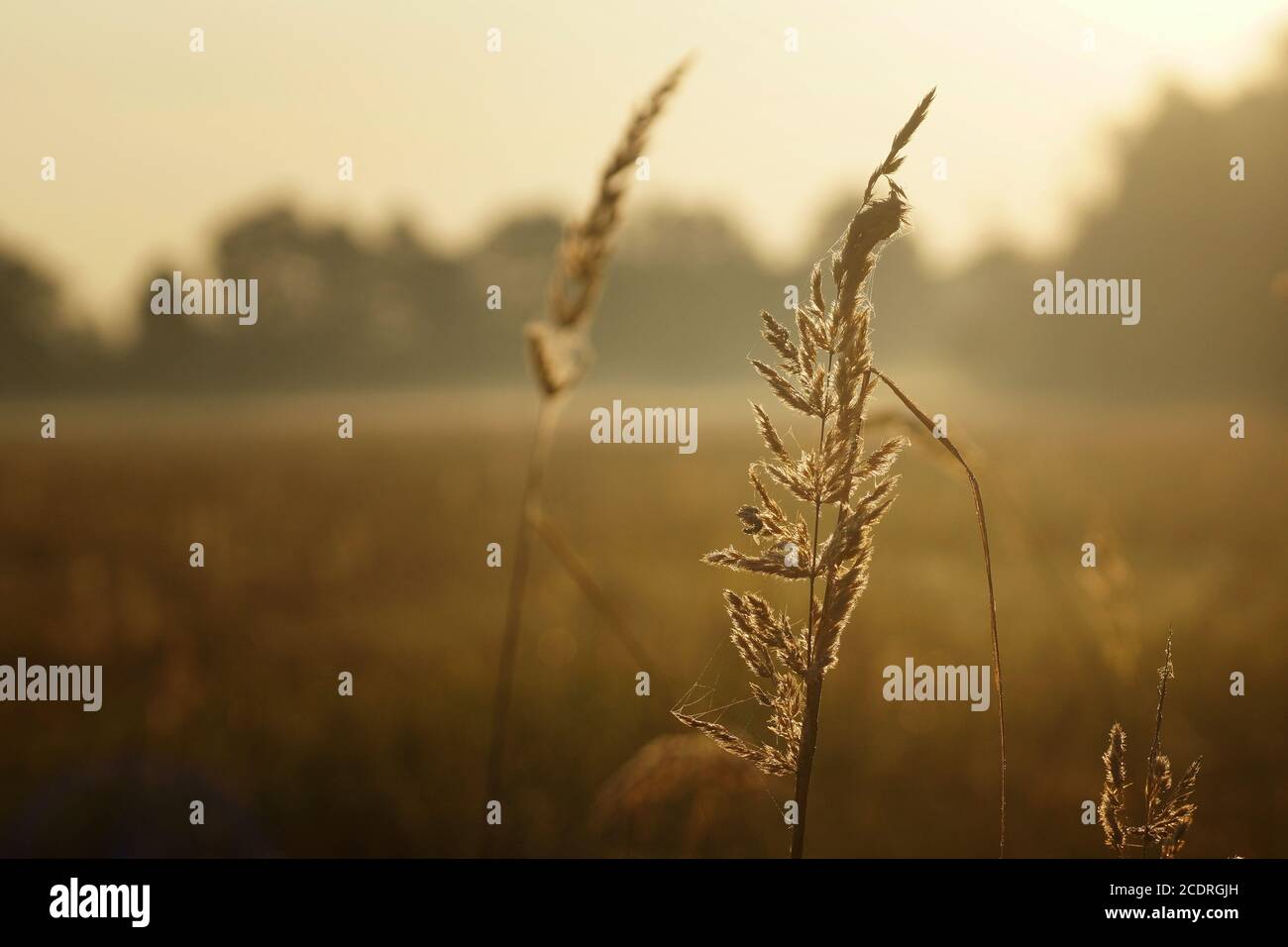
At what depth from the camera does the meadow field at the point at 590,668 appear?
334cm

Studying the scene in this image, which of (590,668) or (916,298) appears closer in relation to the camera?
(590,668)

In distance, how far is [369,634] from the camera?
21.4ft

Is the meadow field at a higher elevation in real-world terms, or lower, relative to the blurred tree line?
lower

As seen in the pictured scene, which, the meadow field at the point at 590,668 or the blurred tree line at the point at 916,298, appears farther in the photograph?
the blurred tree line at the point at 916,298

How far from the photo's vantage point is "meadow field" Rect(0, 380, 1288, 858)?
334 cm

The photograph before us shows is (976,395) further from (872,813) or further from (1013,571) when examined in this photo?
(872,813)

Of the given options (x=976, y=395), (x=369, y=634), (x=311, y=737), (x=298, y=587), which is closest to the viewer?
(x=311, y=737)

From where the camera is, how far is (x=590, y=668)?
5.41 meters

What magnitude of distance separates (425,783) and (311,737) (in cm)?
74

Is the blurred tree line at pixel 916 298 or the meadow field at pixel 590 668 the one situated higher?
the blurred tree line at pixel 916 298

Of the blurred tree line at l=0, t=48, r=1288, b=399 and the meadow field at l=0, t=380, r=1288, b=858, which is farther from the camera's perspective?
the blurred tree line at l=0, t=48, r=1288, b=399
